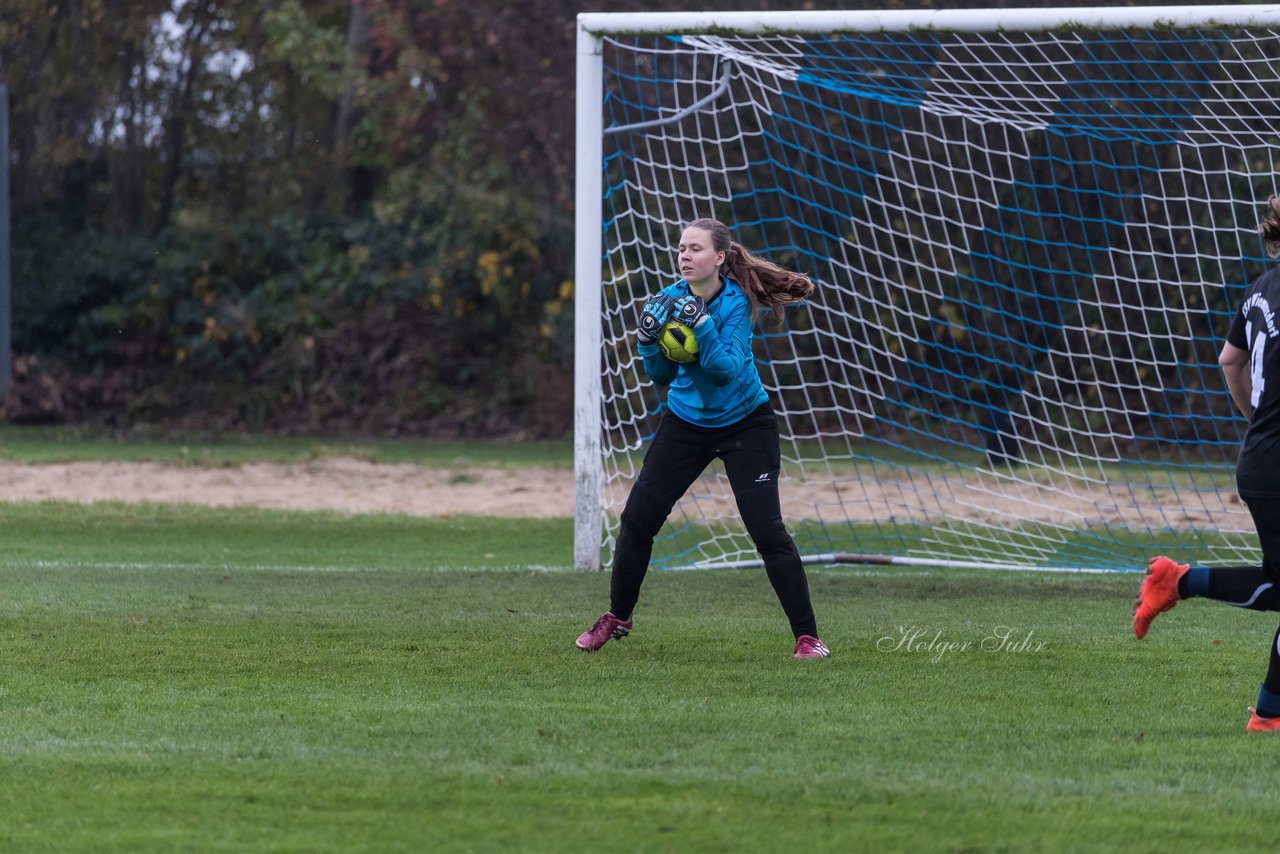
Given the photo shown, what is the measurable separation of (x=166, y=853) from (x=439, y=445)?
617 inches

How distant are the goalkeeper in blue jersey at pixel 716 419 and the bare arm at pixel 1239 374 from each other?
1.77m

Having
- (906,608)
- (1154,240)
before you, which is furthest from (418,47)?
(906,608)

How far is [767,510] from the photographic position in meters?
6.17

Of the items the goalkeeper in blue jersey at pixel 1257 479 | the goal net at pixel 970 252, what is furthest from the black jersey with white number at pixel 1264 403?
the goal net at pixel 970 252

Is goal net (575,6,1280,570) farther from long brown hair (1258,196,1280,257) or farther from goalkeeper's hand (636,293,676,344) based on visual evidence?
long brown hair (1258,196,1280,257)

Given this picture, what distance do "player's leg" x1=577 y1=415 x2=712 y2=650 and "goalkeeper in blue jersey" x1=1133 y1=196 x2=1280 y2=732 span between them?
1.86 metres

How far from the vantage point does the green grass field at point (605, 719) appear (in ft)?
12.8

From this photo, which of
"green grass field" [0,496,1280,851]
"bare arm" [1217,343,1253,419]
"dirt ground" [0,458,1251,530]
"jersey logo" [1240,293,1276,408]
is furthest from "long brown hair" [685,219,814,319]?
"dirt ground" [0,458,1251,530]

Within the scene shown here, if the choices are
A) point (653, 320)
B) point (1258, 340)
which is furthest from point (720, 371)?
point (1258, 340)

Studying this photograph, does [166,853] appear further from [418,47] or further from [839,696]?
[418,47]

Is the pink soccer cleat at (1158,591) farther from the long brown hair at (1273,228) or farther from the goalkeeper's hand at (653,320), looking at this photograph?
the goalkeeper's hand at (653,320)

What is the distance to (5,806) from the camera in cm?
405

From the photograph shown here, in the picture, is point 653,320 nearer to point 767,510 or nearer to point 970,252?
point 767,510

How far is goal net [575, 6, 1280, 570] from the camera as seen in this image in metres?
9.41
